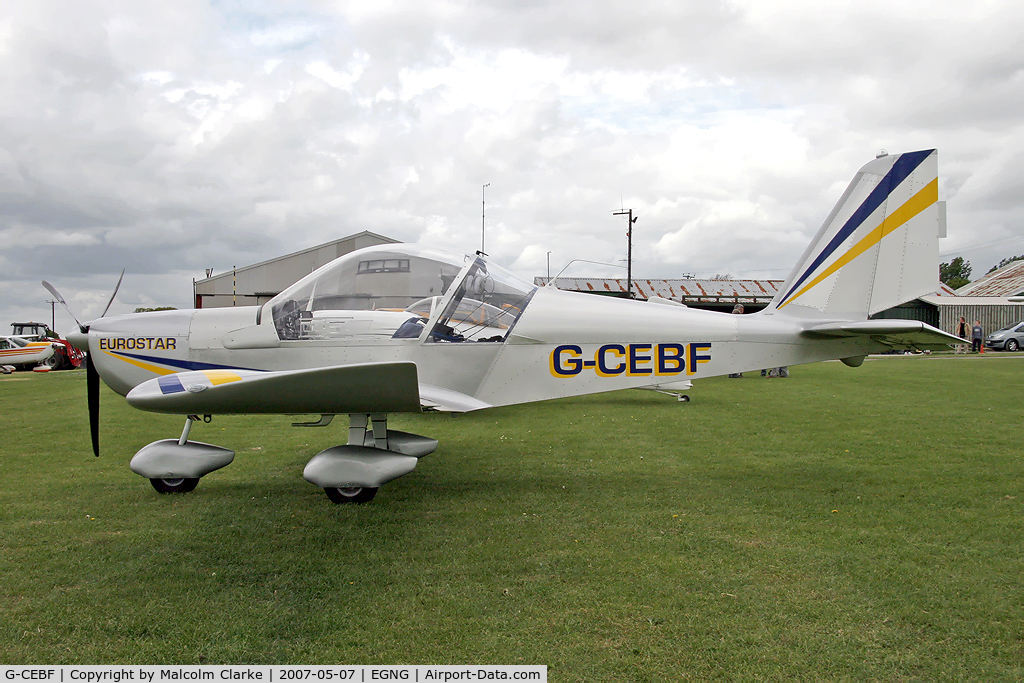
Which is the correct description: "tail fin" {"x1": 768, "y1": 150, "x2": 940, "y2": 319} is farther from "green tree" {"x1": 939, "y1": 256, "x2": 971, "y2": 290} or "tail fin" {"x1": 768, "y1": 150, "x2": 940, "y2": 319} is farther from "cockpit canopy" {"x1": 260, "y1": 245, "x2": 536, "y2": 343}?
"green tree" {"x1": 939, "y1": 256, "x2": 971, "y2": 290}

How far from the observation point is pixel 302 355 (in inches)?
198

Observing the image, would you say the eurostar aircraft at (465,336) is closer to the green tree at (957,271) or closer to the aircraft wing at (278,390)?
the aircraft wing at (278,390)

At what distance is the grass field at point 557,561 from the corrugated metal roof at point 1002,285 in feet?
142

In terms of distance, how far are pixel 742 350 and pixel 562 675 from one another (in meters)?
3.47

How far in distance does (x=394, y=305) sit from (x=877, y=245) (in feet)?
13.6

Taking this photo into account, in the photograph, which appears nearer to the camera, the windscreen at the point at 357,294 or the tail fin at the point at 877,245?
the windscreen at the point at 357,294

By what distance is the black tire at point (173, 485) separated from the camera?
519 cm

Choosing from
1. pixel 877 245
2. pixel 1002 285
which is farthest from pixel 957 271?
pixel 877 245

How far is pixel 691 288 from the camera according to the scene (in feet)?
130

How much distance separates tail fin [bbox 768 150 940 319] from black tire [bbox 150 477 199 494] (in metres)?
5.41

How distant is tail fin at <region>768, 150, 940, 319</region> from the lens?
5281 millimetres

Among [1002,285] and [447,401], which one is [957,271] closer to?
[1002,285]
